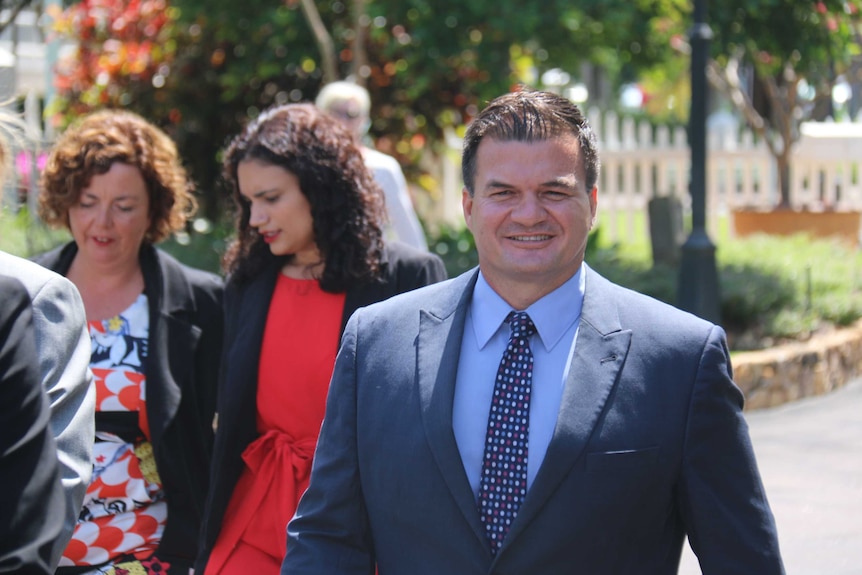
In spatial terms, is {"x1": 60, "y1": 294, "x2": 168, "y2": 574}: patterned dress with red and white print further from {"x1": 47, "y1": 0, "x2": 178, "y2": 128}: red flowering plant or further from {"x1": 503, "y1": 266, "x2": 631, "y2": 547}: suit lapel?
{"x1": 47, "y1": 0, "x2": 178, "y2": 128}: red flowering plant

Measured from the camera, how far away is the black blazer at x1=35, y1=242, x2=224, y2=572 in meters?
3.69

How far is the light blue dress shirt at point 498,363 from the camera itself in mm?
2463

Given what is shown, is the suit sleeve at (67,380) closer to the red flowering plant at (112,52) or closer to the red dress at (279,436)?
the red dress at (279,436)

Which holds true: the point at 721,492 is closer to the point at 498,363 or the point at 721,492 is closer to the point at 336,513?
the point at 498,363

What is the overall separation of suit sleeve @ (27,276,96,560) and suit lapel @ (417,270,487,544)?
0.68 metres

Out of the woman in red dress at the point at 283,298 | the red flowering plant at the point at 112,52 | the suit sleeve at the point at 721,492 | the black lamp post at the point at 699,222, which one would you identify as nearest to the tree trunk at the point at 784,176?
the black lamp post at the point at 699,222

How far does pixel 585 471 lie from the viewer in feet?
7.77

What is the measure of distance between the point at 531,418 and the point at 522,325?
0.64 ft

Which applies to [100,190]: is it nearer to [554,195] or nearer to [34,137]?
[34,137]

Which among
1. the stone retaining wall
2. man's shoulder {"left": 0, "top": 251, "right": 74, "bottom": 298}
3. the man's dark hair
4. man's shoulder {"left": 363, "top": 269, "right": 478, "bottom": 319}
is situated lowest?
the stone retaining wall

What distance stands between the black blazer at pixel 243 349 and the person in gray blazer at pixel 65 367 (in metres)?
0.98

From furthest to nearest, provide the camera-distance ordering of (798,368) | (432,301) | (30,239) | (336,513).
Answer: (30,239) < (798,368) < (432,301) < (336,513)

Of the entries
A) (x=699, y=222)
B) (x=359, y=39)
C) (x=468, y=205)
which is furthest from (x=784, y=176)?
(x=468, y=205)

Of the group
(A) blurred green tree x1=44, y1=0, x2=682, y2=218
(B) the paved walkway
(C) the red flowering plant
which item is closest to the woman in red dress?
(B) the paved walkway
